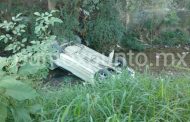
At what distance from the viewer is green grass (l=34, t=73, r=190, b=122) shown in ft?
9.00

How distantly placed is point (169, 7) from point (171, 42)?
102 centimetres

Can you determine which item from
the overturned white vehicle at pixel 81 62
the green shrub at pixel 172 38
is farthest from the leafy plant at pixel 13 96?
the green shrub at pixel 172 38

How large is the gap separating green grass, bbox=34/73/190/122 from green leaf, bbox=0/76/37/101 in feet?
1.20

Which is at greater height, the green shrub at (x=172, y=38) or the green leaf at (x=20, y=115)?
the green leaf at (x=20, y=115)

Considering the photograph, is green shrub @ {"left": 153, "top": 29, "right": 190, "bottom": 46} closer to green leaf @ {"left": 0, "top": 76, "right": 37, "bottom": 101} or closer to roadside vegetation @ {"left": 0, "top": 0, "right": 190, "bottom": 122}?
roadside vegetation @ {"left": 0, "top": 0, "right": 190, "bottom": 122}

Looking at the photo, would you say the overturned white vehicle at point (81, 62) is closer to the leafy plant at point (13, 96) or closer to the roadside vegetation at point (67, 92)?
the roadside vegetation at point (67, 92)

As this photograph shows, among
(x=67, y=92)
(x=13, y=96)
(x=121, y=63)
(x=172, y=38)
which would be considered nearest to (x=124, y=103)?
(x=67, y=92)

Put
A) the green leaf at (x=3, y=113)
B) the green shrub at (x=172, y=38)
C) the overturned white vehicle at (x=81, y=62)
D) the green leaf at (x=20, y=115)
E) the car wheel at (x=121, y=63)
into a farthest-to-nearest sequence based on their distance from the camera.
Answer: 1. the green shrub at (x=172, y=38)
2. the car wheel at (x=121, y=63)
3. the overturned white vehicle at (x=81, y=62)
4. the green leaf at (x=20, y=115)
5. the green leaf at (x=3, y=113)

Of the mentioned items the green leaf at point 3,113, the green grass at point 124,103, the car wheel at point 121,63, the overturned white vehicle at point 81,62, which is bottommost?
the car wheel at point 121,63

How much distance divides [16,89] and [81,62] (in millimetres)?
3954

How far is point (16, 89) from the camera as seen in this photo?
2318 mm

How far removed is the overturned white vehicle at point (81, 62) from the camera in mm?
6000

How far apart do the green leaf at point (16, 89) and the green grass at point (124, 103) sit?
1.20 ft

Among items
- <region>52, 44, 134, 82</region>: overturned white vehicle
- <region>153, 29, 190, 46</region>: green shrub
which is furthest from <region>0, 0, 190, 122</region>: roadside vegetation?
<region>153, 29, 190, 46</region>: green shrub
